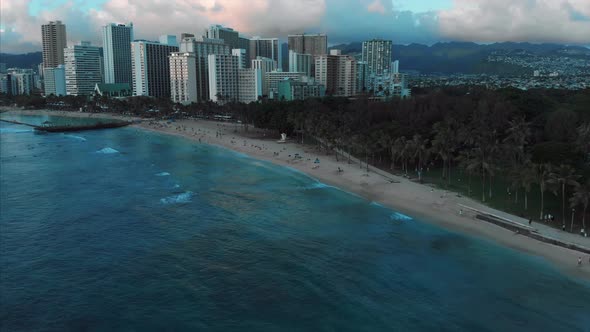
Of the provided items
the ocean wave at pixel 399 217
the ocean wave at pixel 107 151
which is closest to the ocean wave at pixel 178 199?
the ocean wave at pixel 399 217

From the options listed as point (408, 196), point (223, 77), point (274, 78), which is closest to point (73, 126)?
point (223, 77)

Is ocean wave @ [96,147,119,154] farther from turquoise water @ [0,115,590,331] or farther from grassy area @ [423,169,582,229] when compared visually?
grassy area @ [423,169,582,229]

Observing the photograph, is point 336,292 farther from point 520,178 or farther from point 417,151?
point 417,151

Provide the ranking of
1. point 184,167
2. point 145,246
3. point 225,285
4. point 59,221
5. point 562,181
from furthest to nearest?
point 184,167, point 59,221, point 562,181, point 145,246, point 225,285

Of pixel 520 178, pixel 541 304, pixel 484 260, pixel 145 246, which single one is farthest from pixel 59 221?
pixel 520 178

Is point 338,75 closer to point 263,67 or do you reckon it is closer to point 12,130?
point 263,67

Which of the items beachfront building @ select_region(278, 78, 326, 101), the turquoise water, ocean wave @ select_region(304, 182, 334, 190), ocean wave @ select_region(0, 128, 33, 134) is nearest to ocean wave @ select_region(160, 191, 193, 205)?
the turquoise water

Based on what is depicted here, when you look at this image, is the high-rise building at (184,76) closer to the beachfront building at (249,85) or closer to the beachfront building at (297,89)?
the beachfront building at (249,85)
